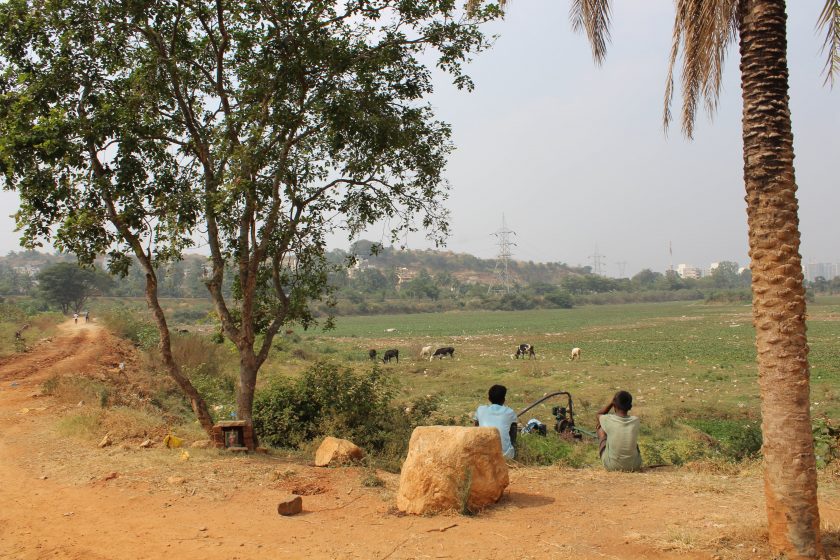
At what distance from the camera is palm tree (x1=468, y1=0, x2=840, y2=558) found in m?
4.84

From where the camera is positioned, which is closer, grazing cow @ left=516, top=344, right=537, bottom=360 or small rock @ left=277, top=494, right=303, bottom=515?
small rock @ left=277, top=494, right=303, bottom=515

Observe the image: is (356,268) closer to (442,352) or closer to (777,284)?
(442,352)

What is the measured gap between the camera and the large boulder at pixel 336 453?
8586mm

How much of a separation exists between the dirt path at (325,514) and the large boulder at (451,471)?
176mm

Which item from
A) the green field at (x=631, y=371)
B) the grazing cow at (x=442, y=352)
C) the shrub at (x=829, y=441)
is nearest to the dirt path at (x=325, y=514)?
the shrub at (x=829, y=441)

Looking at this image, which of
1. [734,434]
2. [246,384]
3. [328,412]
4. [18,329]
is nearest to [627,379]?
[734,434]

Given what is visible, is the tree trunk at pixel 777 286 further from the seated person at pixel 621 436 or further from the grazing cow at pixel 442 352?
the grazing cow at pixel 442 352

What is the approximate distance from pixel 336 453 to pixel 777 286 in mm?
5695

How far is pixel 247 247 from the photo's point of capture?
988 centimetres

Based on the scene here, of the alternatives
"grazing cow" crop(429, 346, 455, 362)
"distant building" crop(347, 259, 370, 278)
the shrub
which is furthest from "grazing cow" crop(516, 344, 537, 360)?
the shrub

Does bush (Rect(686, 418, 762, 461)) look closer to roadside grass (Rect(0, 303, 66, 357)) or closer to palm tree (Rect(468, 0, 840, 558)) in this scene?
palm tree (Rect(468, 0, 840, 558))

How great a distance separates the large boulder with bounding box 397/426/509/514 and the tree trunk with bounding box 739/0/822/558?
2386 millimetres

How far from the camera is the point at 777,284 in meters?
4.98

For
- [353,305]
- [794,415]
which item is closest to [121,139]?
[794,415]
